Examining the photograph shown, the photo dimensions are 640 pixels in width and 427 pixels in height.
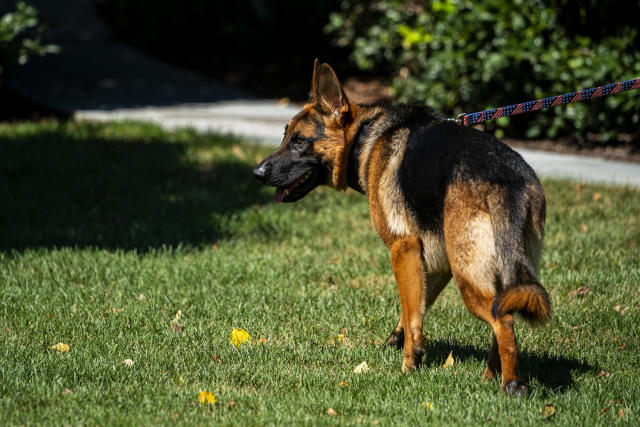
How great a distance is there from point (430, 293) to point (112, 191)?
15.1 ft

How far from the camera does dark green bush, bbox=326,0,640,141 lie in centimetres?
A: 854

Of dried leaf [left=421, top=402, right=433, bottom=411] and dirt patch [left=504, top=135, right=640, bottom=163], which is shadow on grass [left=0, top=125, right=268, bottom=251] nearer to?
dried leaf [left=421, top=402, right=433, bottom=411]

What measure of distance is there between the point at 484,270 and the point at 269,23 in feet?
41.3

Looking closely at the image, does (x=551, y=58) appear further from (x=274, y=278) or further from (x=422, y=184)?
(x=422, y=184)

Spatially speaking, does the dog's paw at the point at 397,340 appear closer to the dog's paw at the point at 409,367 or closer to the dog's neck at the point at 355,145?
the dog's paw at the point at 409,367

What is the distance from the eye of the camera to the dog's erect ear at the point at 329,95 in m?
4.30

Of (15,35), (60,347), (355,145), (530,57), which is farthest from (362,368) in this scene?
(15,35)

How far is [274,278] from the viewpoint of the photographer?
223 inches

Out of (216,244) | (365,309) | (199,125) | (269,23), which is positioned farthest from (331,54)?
(365,309)

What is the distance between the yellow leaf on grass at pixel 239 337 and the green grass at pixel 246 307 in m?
0.11

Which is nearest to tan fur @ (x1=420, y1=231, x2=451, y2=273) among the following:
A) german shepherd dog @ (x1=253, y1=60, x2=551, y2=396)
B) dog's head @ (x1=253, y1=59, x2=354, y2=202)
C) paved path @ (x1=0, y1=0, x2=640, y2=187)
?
german shepherd dog @ (x1=253, y1=60, x2=551, y2=396)

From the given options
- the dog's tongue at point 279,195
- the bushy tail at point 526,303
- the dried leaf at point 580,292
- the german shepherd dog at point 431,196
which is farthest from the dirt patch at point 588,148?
the bushy tail at point 526,303

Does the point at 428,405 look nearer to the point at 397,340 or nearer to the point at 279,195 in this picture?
the point at 397,340

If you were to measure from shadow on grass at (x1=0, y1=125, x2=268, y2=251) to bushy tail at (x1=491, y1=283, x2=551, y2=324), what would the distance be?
3.74 m
